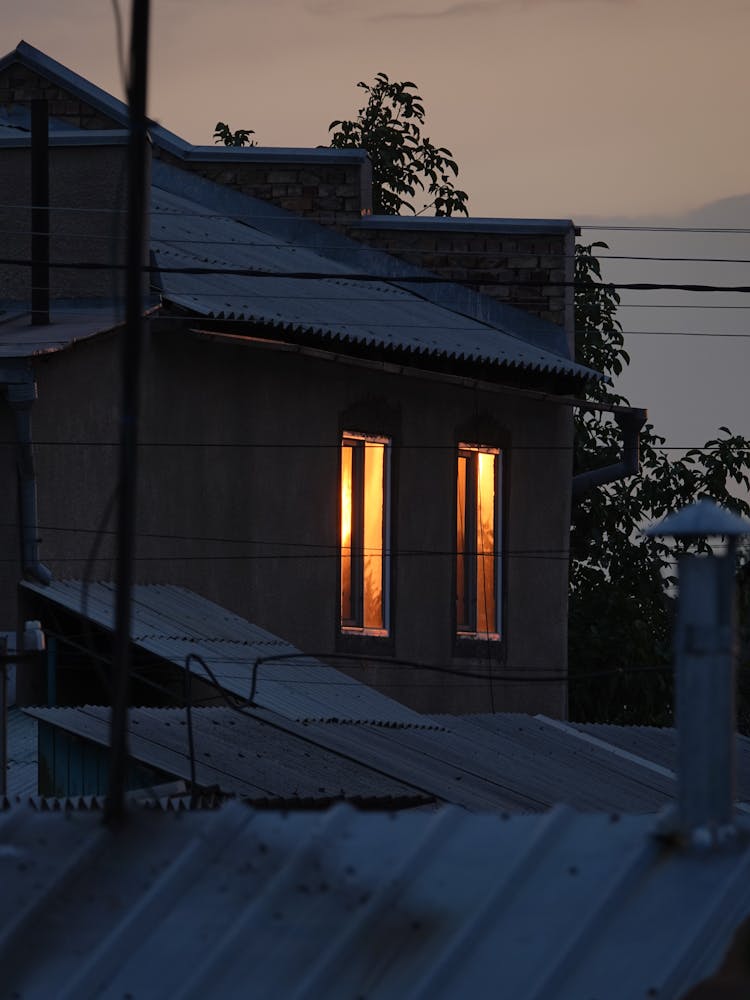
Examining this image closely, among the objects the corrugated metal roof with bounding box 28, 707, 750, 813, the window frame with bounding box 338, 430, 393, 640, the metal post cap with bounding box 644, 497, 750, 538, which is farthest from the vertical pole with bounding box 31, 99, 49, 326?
the metal post cap with bounding box 644, 497, 750, 538

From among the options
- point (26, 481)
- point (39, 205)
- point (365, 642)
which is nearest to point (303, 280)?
point (365, 642)

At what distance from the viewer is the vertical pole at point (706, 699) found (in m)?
4.79

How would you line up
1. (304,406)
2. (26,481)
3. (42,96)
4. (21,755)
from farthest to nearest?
(42,96) < (304,406) < (26,481) < (21,755)

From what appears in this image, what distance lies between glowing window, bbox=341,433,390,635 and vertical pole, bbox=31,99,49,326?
3.49 meters

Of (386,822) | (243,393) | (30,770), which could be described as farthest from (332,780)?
(386,822)

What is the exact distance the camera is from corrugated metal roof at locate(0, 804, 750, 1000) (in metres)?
4.58

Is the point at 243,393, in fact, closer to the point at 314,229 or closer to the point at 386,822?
the point at 314,229

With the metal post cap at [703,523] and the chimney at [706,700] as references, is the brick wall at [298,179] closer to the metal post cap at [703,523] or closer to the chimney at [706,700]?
the metal post cap at [703,523]

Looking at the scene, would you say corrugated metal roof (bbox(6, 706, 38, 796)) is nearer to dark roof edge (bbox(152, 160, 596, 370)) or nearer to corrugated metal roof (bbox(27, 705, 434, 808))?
corrugated metal roof (bbox(27, 705, 434, 808))

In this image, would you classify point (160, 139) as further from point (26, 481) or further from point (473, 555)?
point (26, 481)

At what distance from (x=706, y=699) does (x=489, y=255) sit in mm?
15700

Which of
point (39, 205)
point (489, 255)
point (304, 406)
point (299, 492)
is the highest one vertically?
point (489, 255)

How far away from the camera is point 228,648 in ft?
44.3

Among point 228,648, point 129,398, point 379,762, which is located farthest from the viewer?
point 228,648
